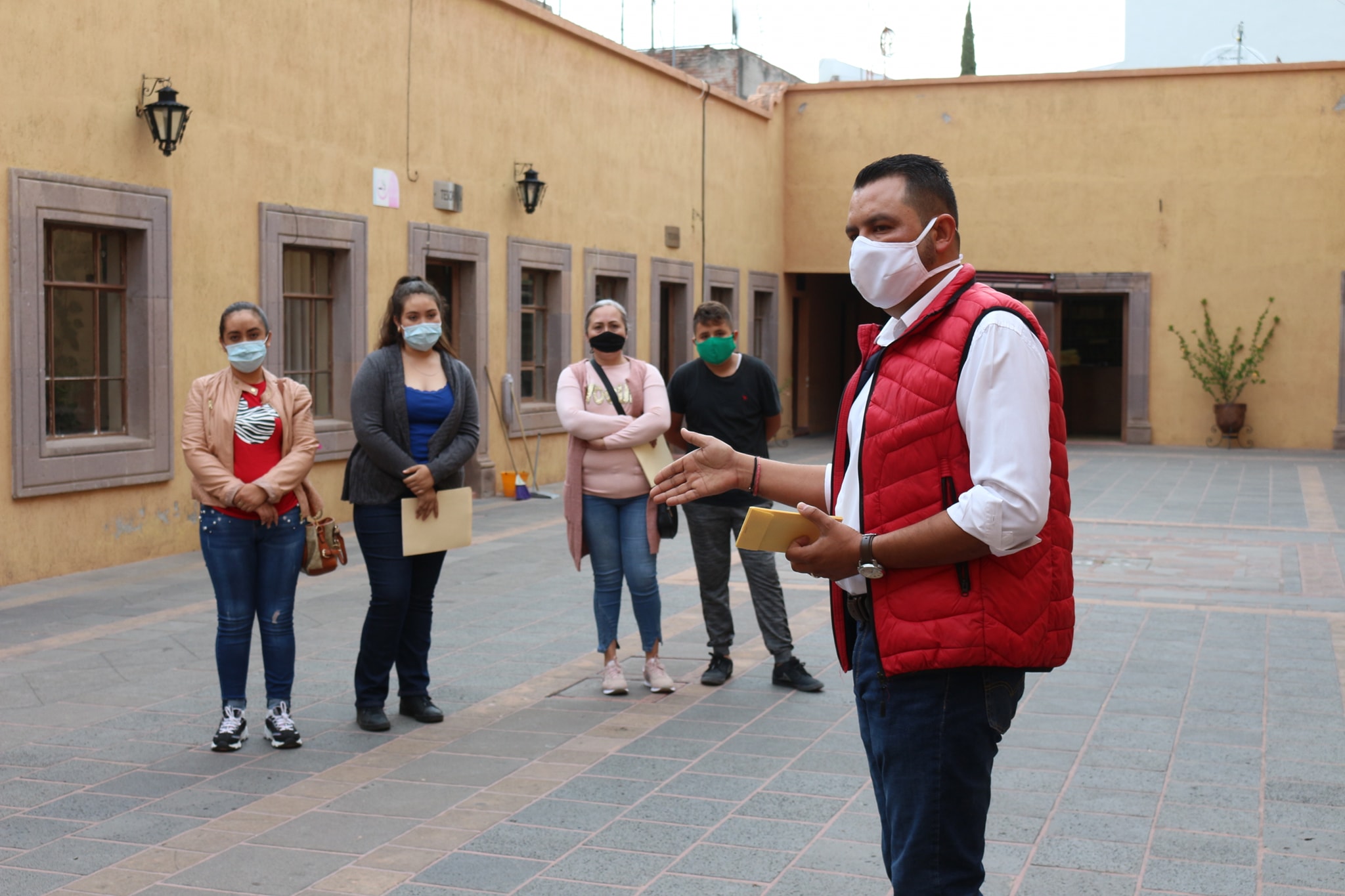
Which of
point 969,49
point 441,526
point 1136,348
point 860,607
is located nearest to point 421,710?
point 441,526

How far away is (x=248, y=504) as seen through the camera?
5.45 metres

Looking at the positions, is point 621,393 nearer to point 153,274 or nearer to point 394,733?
point 394,733

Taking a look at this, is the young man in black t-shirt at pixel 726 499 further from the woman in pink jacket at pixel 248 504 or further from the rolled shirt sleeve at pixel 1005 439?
the rolled shirt sleeve at pixel 1005 439

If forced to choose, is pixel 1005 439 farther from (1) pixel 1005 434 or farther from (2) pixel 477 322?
(2) pixel 477 322

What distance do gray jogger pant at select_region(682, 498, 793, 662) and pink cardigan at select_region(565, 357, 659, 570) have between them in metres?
0.24

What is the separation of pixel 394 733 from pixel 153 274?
236 inches

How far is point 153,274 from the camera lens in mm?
10633

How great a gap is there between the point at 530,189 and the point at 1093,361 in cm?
1326

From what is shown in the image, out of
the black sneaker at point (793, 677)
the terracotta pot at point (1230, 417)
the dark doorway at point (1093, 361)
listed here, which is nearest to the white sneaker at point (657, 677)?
the black sneaker at point (793, 677)

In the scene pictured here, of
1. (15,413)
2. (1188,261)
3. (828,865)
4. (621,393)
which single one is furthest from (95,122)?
(1188,261)

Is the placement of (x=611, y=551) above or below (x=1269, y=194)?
below

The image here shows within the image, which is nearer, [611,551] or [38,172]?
[611,551]

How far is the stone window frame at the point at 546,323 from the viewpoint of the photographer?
15.9 meters

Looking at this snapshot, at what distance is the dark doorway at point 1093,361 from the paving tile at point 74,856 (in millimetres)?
22291
